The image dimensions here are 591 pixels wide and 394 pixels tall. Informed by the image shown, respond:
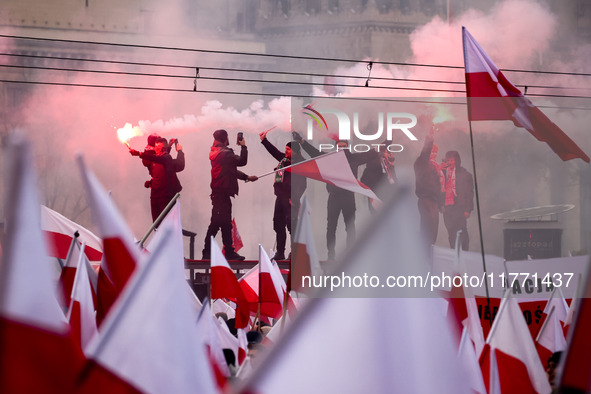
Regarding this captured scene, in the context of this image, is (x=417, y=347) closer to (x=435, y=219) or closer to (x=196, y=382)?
(x=196, y=382)

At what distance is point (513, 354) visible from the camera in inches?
144

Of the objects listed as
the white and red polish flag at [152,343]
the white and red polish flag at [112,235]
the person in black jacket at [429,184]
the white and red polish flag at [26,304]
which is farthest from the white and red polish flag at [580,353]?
the person in black jacket at [429,184]

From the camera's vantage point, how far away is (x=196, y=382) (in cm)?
160

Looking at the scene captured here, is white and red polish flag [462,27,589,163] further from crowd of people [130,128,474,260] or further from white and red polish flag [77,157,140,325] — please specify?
crowd of people [130,128,474,260]

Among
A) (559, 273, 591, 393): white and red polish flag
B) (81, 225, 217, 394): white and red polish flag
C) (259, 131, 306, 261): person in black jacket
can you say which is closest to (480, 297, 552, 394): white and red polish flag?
(559, 273, 591, 393): white and red polish flag

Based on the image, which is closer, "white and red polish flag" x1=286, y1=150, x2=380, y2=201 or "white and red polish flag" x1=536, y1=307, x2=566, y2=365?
"white and red polish flag" x1=536, y1=307, x2=566, y2=365

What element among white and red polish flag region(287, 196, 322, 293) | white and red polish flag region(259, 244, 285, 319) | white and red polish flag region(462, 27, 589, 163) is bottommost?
white and red polish flag region(259, 244, 285, 319)

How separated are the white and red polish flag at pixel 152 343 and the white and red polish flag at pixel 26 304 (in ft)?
0.27

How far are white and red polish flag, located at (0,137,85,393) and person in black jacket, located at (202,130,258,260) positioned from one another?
1194cm

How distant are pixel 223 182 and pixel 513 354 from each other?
10.4 meters

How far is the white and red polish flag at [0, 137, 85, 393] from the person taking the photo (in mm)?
1486

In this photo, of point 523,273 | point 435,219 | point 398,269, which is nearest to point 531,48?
point 435,219

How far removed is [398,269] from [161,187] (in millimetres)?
12667

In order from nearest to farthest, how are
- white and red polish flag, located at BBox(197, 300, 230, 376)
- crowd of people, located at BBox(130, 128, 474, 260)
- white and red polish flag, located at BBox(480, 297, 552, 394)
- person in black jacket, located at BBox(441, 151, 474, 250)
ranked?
white and red polish flag, located at BBox(480, 297, 552, 394) → white and red polish flag, located at BBox(197, 300, 230, 376) → crowd of people, located at BBox(130, 128, 474, 260) → person in black jacket, located at BBox(441, 151, 474, 250)
